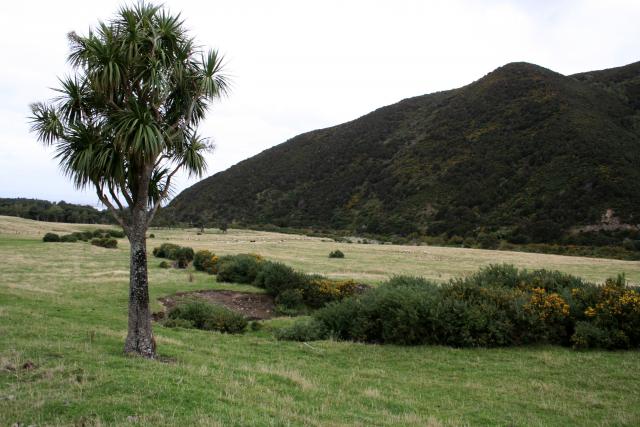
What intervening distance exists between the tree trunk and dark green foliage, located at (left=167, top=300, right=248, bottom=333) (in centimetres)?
681

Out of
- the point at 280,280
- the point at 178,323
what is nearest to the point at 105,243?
the point at 280,280

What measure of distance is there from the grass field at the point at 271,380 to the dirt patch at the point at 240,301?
3.01 m

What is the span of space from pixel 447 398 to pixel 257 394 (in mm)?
3814

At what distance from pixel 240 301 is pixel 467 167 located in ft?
206

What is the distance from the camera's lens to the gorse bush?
13.1m

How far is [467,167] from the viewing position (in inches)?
3068

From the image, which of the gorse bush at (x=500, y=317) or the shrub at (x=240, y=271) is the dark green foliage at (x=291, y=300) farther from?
the gorse bush at (x=500, y=317)

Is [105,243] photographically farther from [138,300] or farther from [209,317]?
[138,300]

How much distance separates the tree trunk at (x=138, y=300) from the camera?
9.74m

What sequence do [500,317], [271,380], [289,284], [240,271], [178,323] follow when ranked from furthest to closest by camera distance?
[240,271]
[289,284]
[178,323]
[500,317]
[271,380]

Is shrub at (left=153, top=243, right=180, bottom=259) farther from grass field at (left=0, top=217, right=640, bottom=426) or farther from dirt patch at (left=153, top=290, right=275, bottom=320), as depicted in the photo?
grass field at (left=0, top=217, right=640, bottom=426)

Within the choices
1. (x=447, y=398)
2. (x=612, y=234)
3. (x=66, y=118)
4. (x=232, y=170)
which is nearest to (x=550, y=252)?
(x=612, y=234)

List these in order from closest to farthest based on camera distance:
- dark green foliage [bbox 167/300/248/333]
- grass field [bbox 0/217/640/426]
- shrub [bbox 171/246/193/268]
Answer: grass field [bbox 0/217/640/426]
dark green foliage [bbox 167/300/248/333]
shrub [bbox 171/246/193/268]

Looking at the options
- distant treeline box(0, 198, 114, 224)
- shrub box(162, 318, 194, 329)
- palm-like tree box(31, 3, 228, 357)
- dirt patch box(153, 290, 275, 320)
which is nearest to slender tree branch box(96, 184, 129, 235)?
palm-like tree box(31, 3, 228, 357)
